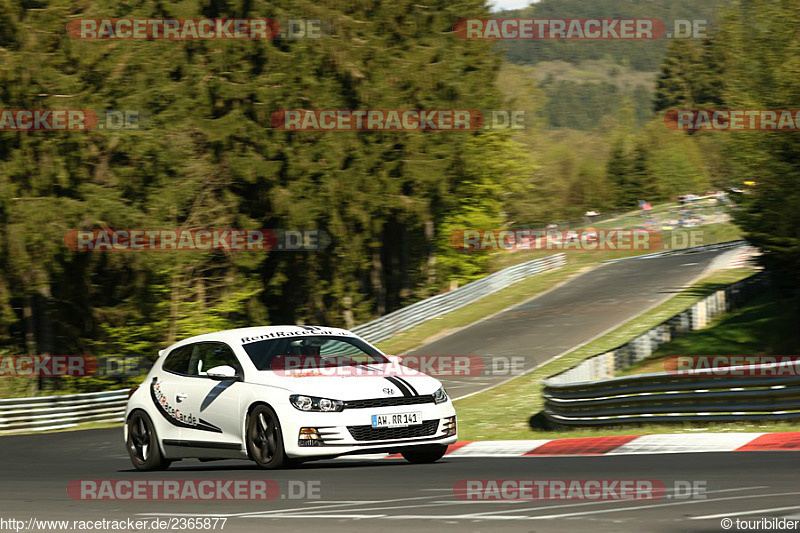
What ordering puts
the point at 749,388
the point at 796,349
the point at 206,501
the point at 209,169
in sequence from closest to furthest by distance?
1. the point at 206,501
2. the point at 749,388
3. the point at 796,349
4. the point at 209,169

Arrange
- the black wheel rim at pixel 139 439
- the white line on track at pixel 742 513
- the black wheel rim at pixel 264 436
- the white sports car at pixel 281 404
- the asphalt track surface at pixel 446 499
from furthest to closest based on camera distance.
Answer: the black wheel rim at pixel 139 439 → the black wheel rim at pixel 264 436 → the white sports car at pixel 281 404 → the asphalt track surface at pixel 446 499 → the white line on track at pixel 742 513

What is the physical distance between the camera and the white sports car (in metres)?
10.7

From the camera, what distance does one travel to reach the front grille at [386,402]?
1078cm

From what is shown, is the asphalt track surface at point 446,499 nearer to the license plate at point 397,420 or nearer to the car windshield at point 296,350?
the license plate at point 397,420

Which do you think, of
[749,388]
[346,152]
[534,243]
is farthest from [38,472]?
[534,243]

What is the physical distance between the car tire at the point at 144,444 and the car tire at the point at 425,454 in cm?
277

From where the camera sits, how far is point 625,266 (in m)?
48.6

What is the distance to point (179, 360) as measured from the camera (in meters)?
12.5

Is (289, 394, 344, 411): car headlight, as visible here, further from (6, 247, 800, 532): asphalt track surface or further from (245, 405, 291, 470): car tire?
(6, 247, 800, 532): asphalt track surface

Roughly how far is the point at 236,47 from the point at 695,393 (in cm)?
3016

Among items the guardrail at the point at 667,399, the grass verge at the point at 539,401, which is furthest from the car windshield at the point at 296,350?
the grass verge at the point at 539,401

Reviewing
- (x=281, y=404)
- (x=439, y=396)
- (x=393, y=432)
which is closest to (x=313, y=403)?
(x=281, y=404)

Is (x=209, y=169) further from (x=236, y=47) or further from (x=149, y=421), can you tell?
(x=149, y=421)

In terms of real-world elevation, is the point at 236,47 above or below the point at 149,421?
above
